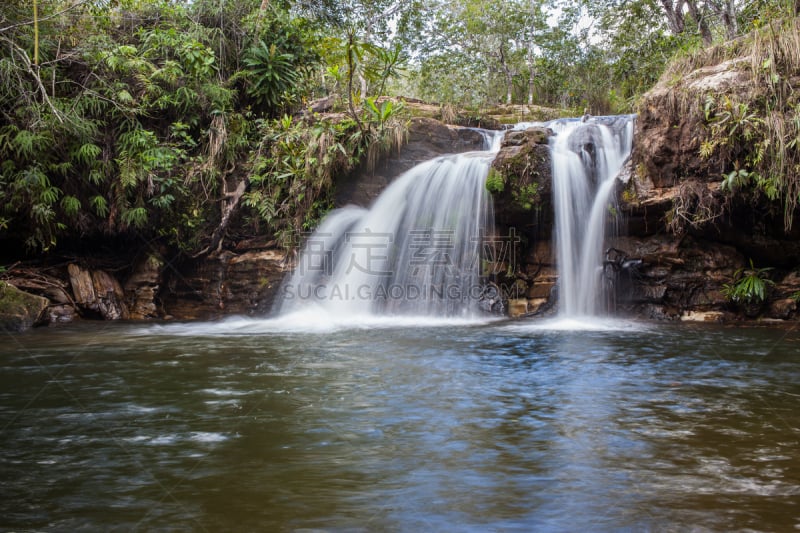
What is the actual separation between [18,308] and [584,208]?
28.5ft

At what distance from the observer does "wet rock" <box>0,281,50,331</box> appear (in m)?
9.02

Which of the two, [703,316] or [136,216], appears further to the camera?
[136,216]

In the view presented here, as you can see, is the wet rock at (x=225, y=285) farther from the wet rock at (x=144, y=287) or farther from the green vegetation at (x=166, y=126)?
the green vegetation at (x=166, y=126)

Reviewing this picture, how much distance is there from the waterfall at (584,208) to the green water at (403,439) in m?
3.05

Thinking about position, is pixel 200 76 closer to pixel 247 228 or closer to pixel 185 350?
pixel 247 228

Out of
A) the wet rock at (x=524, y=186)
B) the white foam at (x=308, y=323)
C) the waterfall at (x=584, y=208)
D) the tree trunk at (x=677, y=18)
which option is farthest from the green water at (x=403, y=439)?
the tree trunk at (x=677, y=18)

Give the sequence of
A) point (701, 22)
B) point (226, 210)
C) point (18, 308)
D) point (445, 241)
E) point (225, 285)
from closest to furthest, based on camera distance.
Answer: point (18, 308), point (445, 241), point (225, 285), point (226, 210), point (701, 22)

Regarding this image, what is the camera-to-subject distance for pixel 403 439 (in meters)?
3.72

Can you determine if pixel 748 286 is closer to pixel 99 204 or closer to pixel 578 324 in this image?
pixel 578 324

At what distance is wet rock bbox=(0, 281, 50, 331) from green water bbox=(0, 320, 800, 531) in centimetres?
250

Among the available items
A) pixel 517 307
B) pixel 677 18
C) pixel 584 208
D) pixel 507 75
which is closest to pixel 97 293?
pixel 517 307

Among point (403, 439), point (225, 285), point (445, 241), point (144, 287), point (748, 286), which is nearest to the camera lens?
point (403, 439)

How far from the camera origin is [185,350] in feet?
22.6

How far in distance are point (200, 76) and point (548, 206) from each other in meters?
6.84
